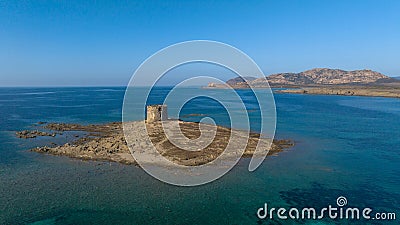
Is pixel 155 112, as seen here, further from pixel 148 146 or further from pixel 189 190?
pixel 189 190

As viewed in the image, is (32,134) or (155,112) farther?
(155,112)

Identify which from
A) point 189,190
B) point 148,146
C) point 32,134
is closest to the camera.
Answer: point 189,190

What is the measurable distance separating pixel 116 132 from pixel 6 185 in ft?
60.4

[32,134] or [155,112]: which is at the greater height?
[155,112]

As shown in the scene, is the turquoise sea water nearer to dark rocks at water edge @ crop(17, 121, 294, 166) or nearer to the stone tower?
dark rocks at water edge @ crop(17, 121, 294, 166)

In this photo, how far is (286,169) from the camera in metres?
24.7

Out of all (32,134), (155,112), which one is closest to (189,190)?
(155,112)

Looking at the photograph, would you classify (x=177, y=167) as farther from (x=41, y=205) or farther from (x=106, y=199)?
(x=41, y=205)

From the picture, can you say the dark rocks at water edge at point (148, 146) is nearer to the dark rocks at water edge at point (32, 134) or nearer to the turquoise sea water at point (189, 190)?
the dark rocks at water edge at point (32, 134)

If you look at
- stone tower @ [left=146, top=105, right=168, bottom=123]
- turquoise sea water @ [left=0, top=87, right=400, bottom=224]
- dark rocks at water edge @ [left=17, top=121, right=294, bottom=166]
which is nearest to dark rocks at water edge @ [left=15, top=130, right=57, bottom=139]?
dark rocks at water edge @ [left=17, top=121, right=294, bottom=166]

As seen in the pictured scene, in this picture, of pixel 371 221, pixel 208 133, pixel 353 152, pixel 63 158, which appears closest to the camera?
pixel 371 221

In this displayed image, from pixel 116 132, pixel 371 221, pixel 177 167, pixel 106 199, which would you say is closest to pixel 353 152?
pixel 371 221

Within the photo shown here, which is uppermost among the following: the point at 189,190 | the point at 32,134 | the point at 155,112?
the point at 155,112

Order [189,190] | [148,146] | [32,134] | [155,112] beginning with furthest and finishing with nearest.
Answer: [155,112], [32,134], [148,146], [189,190]
